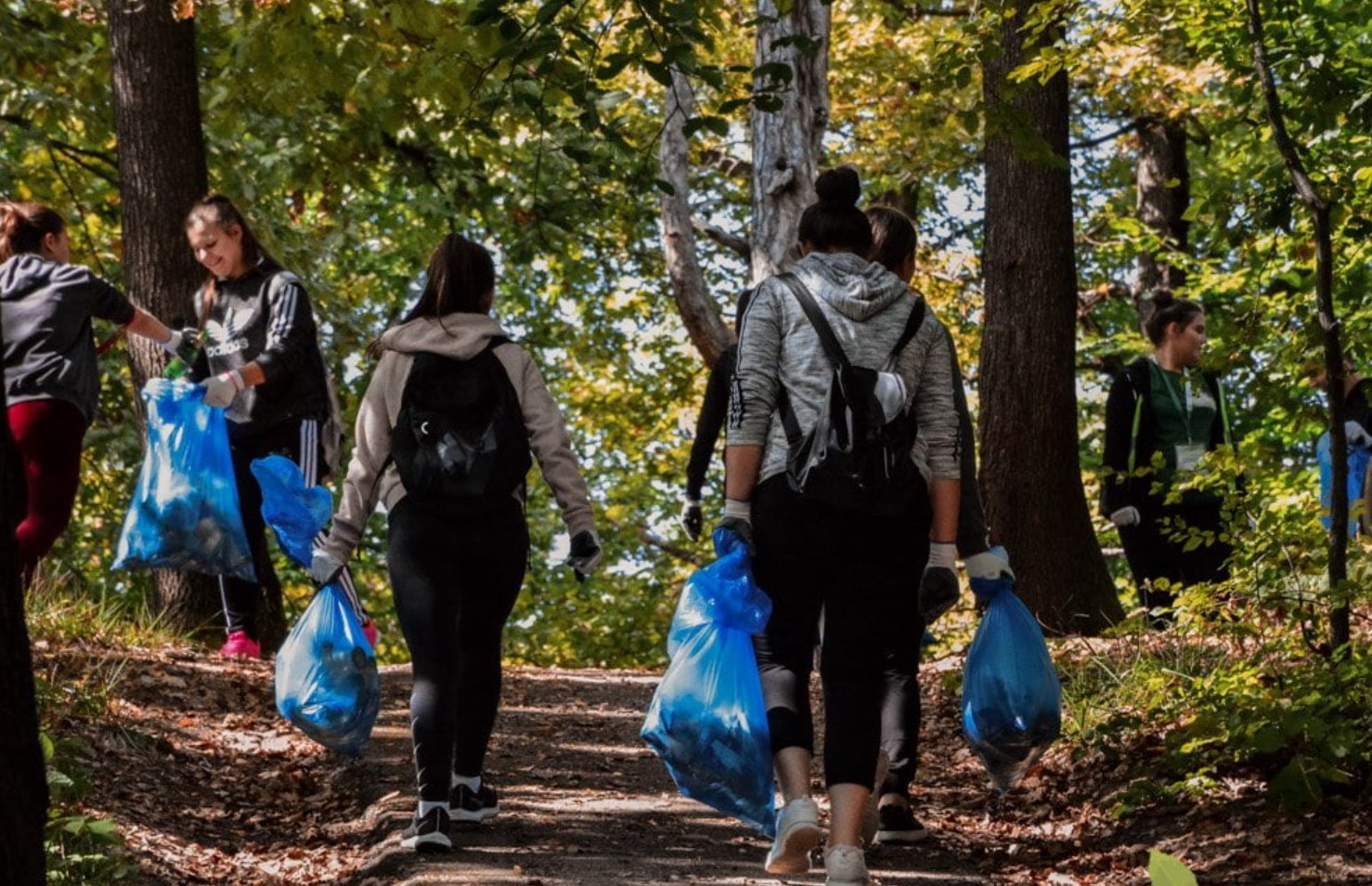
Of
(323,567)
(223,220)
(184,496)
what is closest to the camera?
(323,567)

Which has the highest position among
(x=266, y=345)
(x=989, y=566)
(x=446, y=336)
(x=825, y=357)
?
(x=266, y=345)

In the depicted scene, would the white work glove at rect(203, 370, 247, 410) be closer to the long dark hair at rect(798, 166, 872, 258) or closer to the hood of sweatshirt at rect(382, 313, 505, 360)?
the hood of sweatshirt at rect(382, 313, 505, 360)

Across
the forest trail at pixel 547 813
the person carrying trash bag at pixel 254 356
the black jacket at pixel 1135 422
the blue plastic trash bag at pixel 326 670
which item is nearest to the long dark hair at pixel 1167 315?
the black jacket at pixel 1135 422

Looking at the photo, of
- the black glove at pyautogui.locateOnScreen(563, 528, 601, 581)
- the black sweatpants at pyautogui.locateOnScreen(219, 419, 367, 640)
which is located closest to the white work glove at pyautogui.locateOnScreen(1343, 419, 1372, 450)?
the black sweatpants at pyautogui.locateOnScreen(219, 419, 367, 640)

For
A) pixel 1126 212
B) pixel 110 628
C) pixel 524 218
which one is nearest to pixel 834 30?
pixel 524 218

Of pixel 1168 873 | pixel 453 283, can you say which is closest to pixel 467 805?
pixel 453 283

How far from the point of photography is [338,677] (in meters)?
5.95

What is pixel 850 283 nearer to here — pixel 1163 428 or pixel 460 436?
pixel 460 436

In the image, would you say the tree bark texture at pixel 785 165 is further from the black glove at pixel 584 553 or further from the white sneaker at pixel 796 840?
the white sneaker at pixel 796 840

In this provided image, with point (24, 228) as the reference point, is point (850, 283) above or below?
below

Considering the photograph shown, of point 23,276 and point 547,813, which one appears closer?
point 547,813

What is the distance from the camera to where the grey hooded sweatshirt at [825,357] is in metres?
4.98

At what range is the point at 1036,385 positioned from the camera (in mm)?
9625

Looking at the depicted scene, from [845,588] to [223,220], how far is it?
4183mm
